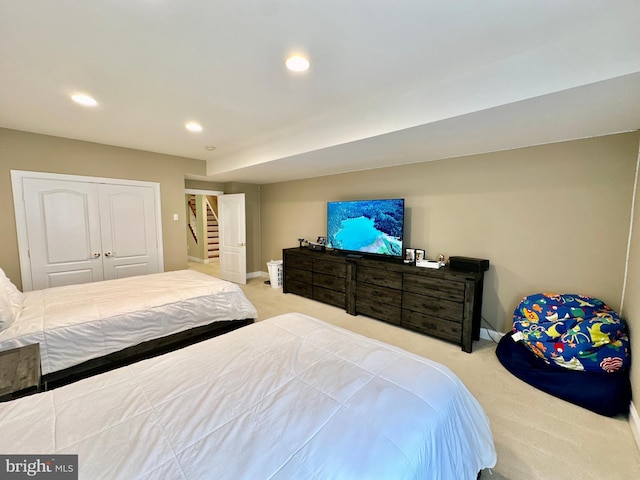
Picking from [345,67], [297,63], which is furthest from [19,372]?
[345,67]

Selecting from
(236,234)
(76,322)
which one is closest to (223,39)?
(76,322)

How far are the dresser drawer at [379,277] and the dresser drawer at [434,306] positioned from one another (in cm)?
19

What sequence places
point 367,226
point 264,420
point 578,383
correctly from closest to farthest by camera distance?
point 264,420 < point 578,383 < point 367,226

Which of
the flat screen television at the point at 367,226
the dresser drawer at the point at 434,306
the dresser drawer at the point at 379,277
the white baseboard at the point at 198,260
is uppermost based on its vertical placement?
the flat screen television at the point at 367,226

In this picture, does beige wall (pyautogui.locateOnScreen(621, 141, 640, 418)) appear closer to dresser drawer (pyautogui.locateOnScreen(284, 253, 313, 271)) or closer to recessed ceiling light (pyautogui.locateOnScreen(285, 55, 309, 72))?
recessed ceiling light (pyautogui.locateOnScreen(285, 55, 309, 72))

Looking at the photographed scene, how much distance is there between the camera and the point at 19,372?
5.06ft

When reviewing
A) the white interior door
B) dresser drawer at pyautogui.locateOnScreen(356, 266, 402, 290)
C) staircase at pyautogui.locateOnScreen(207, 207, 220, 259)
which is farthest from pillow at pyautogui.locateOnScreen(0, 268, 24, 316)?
staircase at pyautogui.locateOnScreen(207, 207, 220, 259)

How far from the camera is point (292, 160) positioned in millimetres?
3465

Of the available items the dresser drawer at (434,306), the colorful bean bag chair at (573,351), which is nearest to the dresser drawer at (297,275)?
the dresser drawer at (434,306)

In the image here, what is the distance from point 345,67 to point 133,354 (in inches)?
117

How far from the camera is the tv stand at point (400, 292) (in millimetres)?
2924

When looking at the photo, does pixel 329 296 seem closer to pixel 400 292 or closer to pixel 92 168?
pixel 400 292

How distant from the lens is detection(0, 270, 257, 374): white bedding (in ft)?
6.63

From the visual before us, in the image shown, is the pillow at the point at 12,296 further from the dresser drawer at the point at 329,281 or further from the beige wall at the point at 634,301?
the beige wall at the point at 634,301
